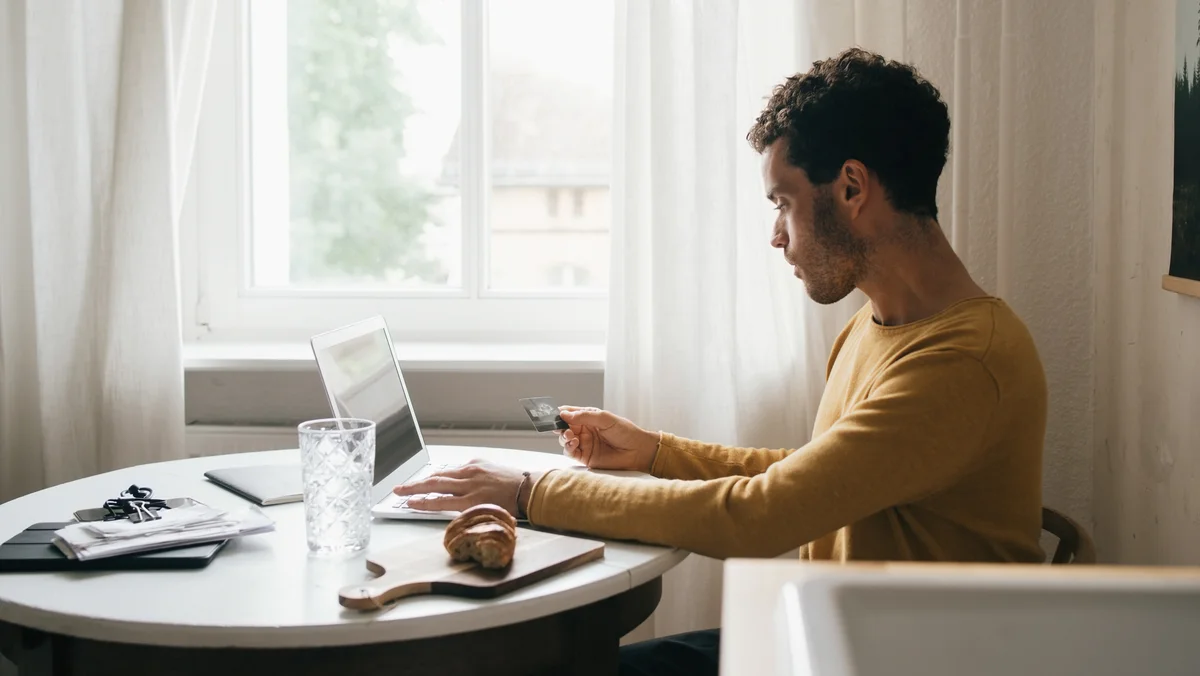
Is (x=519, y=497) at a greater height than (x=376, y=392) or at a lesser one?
lesser

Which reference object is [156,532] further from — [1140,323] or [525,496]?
[1140,323]

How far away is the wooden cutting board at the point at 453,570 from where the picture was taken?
1089 millimetres

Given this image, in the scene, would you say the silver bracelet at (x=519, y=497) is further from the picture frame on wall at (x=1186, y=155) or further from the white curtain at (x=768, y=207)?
the picture frame on wall at (x=1186, y=155)

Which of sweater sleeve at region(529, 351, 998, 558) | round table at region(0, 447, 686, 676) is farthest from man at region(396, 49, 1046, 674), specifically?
round table at region(0, 447, 686, 676)

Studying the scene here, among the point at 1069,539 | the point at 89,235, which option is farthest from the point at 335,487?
the point at 89,235

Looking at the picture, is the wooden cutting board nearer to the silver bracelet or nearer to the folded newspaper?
the silver bracelet

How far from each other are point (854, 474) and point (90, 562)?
85 centimetres

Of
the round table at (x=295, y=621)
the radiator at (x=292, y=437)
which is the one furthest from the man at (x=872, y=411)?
the radiator at (x=292, y=437)

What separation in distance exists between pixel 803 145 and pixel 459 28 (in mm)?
1341

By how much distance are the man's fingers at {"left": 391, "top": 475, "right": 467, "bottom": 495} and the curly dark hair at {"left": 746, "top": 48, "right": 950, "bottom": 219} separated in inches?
24.4

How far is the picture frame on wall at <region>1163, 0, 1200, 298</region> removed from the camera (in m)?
1.48

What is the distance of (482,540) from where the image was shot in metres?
1.17

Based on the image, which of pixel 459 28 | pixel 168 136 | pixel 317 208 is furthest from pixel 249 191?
pixel 459 28

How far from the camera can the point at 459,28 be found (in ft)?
8.39
